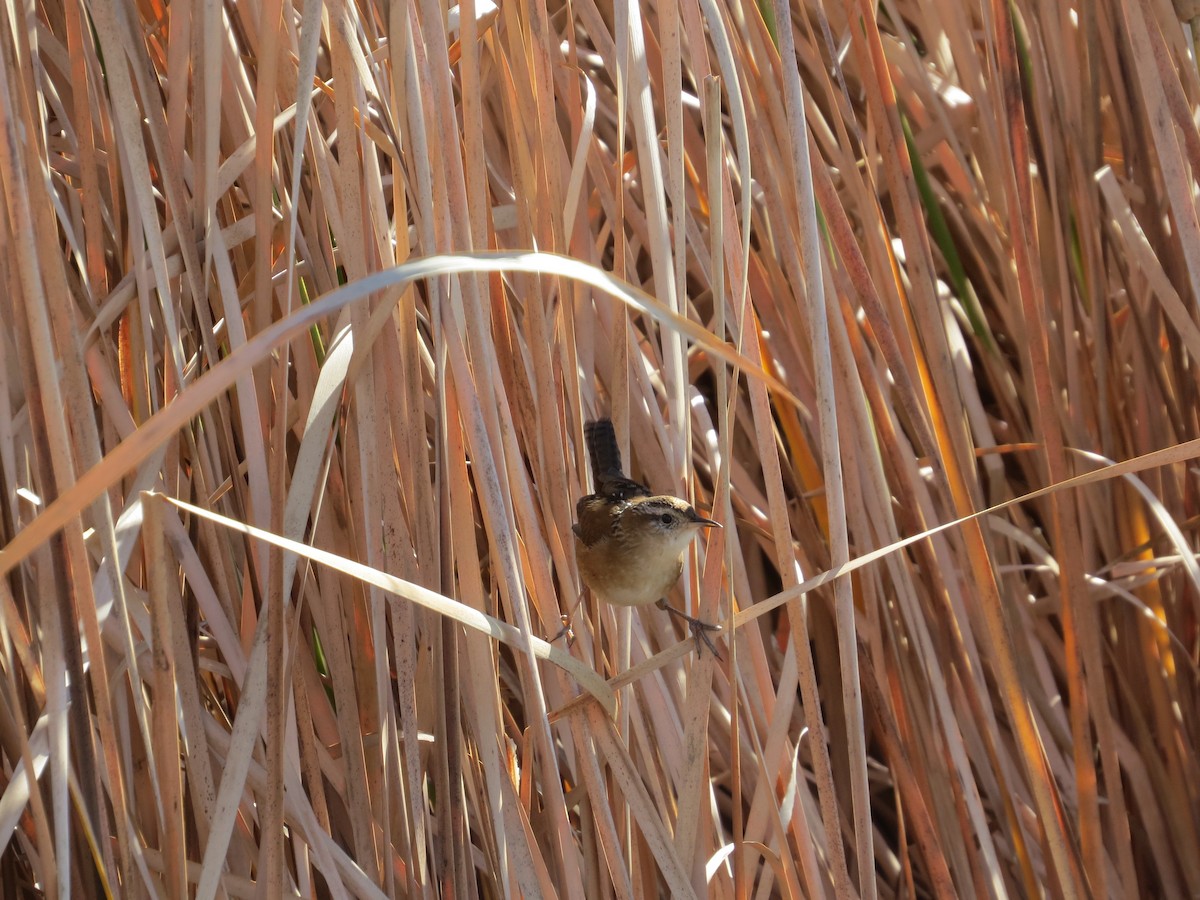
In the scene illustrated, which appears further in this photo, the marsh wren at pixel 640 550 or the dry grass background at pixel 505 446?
the marsh wren at pixel 640 550

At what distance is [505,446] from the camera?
1147 millimetres

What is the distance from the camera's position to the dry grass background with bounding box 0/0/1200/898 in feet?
3.19

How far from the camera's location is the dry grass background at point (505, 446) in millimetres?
973

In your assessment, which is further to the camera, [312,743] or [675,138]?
[312,743]

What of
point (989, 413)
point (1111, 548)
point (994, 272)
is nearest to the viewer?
point (1111, 548)

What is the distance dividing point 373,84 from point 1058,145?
999 millimetres

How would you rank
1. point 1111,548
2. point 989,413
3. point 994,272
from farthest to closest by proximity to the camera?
point 989,413
point 994,272
point 1111,548

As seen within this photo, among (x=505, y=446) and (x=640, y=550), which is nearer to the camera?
(x=505, y=446)

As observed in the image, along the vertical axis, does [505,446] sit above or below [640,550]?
above

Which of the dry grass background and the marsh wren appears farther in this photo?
the marsh wren

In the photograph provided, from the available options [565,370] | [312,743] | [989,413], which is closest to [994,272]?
[989,413]

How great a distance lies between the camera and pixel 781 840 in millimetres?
1168

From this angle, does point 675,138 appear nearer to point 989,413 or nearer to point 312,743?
point 312,743

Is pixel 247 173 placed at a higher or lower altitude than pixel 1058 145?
higher
